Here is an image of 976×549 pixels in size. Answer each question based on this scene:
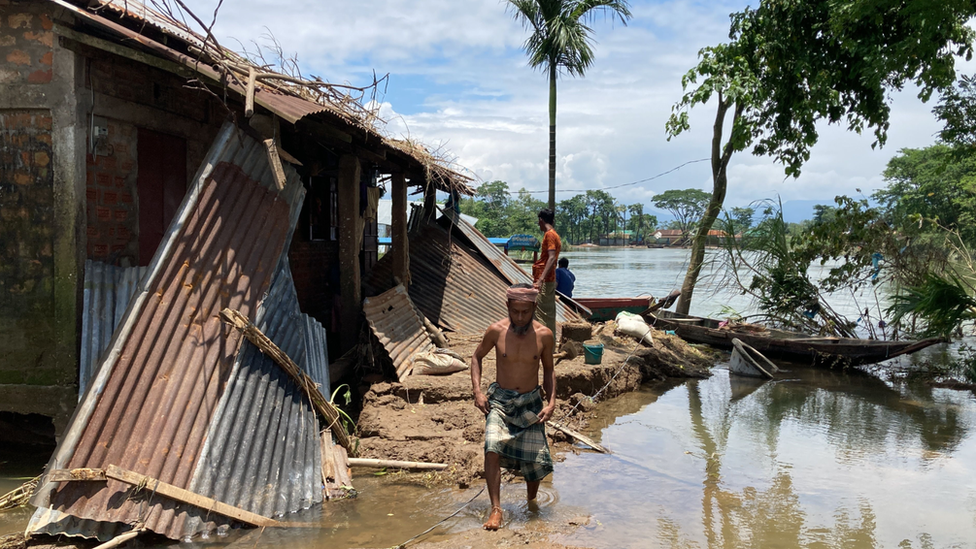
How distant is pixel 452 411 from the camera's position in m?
7.03

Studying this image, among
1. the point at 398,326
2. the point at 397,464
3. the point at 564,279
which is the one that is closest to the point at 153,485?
the point at 397,464

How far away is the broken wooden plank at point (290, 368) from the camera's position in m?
5.02

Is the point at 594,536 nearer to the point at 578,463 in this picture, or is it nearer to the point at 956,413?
the point at 578,463

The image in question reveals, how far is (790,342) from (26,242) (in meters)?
12.1

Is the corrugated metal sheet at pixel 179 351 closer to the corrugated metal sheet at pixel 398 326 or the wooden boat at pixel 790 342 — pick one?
the corrugated metal sheet at pixel 398 326

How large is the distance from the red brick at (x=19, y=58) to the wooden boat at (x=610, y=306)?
11758 millimetres

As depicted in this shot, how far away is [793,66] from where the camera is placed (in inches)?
504

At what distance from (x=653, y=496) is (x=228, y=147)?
470 cm

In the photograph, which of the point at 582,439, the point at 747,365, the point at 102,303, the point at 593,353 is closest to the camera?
the point at 102,303

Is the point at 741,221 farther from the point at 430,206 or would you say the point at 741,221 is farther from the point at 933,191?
the point at 933,191

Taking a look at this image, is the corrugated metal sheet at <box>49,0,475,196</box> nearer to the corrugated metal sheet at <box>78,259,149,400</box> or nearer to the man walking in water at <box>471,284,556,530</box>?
the corrugated metal sheet at <box>78,259,149,400</box>

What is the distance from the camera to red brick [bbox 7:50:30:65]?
5324 mm

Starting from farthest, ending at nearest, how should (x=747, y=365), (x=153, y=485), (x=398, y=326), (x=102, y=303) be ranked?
(x=747, y=365) < (x=398, y=326) < (x=102, y=303) < (x=153, y=485)

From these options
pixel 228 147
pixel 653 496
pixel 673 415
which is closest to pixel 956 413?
pixel 673 415
